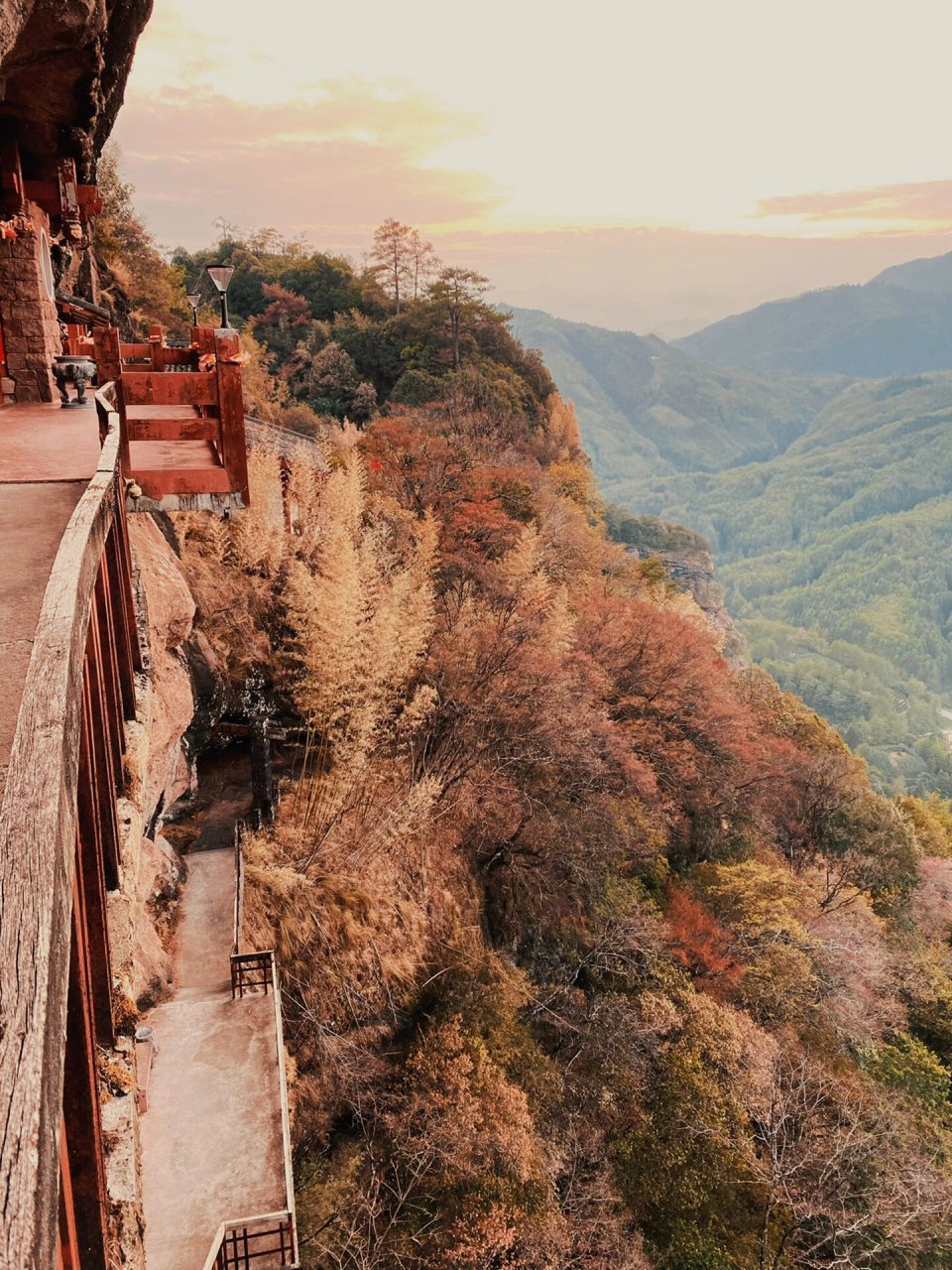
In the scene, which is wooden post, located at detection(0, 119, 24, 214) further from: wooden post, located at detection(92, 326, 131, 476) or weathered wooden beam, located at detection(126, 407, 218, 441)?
wooden post, located at detection(92, 326, 131, 476)

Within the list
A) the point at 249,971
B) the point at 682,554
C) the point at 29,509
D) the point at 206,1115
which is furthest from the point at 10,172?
the point at 682,554

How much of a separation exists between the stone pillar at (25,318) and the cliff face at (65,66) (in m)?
1.04

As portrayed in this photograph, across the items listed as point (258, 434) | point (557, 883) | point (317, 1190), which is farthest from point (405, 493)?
point (317, 1190)

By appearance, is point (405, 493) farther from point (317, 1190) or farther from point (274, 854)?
point (317, 1190)

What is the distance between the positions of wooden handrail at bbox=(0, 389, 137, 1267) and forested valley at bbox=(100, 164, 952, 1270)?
310 inches

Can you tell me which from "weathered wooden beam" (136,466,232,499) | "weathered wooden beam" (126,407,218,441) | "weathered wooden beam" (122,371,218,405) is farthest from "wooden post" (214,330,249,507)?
"weathered wooden beam" (126,407,218,441)

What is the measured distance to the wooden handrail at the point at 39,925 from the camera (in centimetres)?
99

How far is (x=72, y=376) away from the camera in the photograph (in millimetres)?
8555

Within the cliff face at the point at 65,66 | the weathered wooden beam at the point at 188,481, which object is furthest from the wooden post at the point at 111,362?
the cliff face at the point at 65,66

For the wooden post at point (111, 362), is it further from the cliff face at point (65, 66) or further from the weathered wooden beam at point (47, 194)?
the weathered wooden beam at point (47, 194)

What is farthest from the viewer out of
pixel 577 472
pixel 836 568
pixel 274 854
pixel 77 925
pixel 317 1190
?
pixel 836 568

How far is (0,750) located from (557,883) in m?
13.2

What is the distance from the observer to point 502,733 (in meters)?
14.5

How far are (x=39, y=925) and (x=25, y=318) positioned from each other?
9214mm
